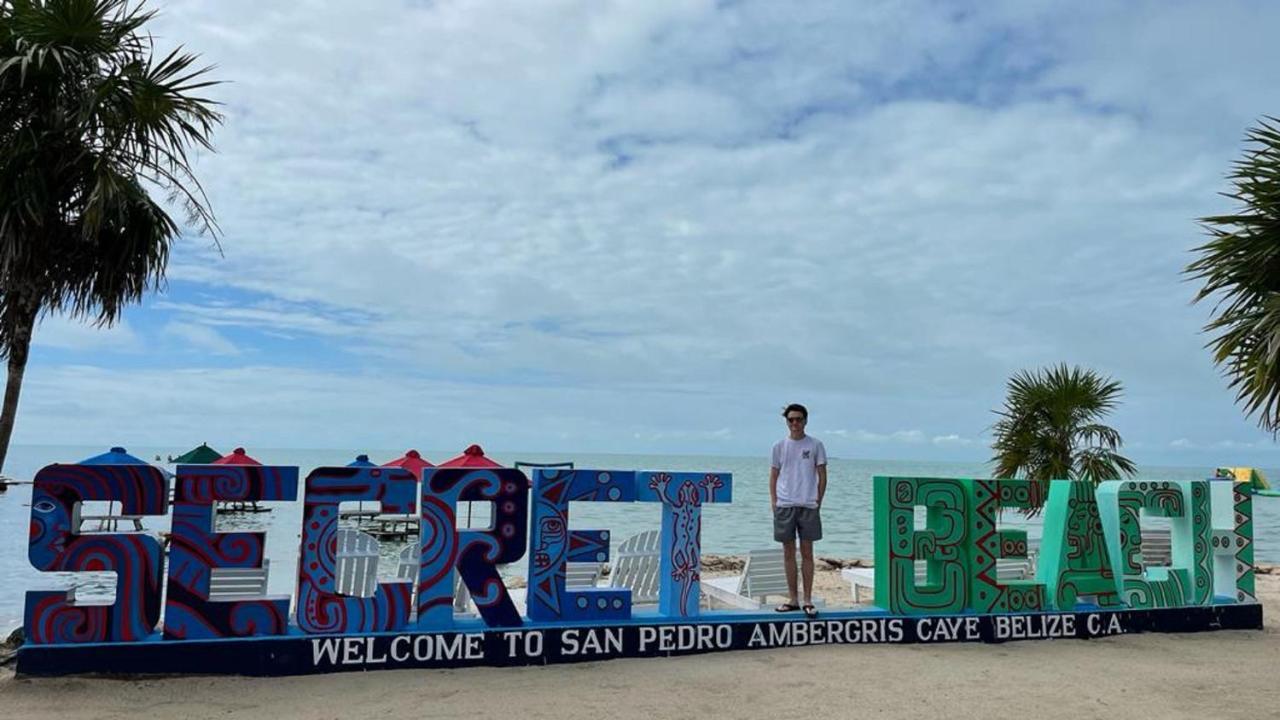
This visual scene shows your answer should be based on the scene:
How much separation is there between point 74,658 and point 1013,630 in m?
7.98

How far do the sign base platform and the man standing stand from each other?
41 cm

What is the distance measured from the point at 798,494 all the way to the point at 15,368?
6.84 metres

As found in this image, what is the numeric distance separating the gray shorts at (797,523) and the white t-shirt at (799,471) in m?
0.06

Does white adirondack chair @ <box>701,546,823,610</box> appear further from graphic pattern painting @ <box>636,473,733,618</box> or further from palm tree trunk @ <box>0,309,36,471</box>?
palm tree trunk @ <box>0,309,36,471</box>

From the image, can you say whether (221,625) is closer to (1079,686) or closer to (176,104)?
(176,104)

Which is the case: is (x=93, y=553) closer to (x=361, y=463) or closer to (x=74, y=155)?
(x=74, y=155)

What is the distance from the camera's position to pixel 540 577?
26.2ft

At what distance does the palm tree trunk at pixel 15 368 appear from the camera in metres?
7.91

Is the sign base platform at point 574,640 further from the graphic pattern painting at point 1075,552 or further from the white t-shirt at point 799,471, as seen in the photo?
the white t-shirt at point 799,471

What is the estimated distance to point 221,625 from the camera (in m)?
7.06

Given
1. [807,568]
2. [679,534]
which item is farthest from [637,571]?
[807,568]

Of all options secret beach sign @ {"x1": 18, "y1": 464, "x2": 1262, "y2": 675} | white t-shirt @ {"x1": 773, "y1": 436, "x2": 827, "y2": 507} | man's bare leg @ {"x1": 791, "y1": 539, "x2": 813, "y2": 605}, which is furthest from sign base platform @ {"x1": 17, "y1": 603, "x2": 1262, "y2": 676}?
white t-shirt @ {"x1": 773, "y1": 436, "x2": 827, "y2": 507}

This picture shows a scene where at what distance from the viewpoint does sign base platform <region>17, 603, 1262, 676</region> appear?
22.4ft

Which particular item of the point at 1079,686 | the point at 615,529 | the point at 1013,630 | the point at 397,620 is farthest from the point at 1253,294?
the point at 615,529
